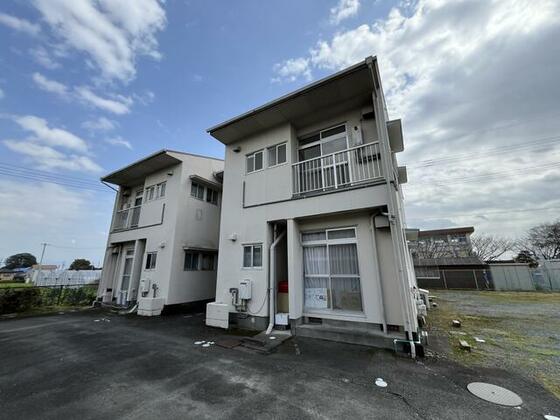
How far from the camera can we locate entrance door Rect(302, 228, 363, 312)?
562 cm

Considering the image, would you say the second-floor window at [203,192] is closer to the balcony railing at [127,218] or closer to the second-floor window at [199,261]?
the second-floor window at [199,261]

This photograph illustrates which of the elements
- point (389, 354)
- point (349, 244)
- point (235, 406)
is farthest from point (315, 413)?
point (349, 244)

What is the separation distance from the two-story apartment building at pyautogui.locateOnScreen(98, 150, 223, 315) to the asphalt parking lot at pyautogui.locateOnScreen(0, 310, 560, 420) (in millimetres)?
3857

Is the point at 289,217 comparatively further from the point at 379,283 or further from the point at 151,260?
the point at 151,260

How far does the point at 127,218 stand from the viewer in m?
11.6

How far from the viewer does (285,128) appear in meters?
7.21

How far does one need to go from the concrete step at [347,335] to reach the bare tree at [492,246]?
34401 millimetres

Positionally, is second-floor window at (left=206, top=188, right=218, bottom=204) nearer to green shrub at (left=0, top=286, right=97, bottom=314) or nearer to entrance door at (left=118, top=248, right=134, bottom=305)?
entrance door at (left=118, top=248, right=134, bottom=305)

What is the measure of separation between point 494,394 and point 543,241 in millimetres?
39129

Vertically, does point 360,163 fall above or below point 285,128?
below

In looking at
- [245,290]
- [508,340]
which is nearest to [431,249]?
[508,340]

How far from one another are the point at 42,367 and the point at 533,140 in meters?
24.5

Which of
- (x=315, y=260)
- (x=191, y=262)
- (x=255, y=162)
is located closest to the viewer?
(x=315, y=260)

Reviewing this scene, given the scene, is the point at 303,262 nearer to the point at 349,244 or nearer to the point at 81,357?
the point at 349,244
